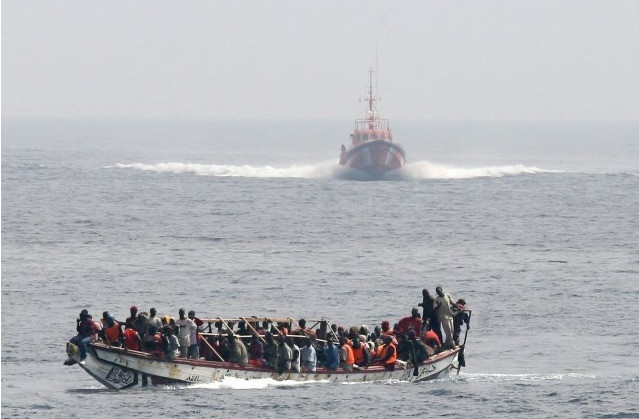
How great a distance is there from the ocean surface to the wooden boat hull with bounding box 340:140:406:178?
5.83ft

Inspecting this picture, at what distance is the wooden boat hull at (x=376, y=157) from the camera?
4985 inches

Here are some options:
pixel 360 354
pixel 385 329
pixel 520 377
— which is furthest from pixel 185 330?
pixel 520 377

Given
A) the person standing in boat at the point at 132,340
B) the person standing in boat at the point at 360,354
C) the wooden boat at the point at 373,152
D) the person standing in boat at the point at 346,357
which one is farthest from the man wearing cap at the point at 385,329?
the wooden boat at the point at 373,152

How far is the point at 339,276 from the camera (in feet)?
211

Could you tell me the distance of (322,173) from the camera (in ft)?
479

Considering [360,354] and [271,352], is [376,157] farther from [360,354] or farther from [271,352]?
[271,352]

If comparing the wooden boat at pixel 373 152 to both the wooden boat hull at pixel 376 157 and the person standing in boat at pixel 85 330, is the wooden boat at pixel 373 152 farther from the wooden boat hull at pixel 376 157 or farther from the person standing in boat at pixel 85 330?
the person standing in boat at pixel 85 330

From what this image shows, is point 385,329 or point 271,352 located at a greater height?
point 385,329

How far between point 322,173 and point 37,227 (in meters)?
62.8

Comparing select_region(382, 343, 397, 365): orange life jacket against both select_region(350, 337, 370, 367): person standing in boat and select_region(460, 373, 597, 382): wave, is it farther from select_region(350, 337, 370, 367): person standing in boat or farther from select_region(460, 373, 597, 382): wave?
select_region(460, 373, 597, 382): wave

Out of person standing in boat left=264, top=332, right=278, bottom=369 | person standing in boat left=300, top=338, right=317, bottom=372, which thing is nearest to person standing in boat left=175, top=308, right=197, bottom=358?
person standing in boat left=264, top=332, right=278, bottom=369

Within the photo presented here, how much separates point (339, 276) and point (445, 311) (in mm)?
24030

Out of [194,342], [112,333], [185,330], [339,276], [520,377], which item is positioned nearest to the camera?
[112,333]

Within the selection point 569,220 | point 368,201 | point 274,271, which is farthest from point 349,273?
point 368,201
